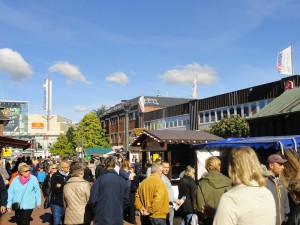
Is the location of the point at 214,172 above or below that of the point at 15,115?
below

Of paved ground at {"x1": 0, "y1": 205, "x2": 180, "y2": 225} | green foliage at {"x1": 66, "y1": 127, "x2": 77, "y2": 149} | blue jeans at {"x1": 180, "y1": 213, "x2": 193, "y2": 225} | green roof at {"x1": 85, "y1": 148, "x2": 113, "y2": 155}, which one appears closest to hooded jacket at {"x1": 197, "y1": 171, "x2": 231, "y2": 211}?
blue jeans at {"x1": 180, "y1": 213, "x2": 193, "y2": 225}

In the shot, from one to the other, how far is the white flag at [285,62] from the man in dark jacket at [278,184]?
3330 cm

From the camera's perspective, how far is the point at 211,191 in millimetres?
5180

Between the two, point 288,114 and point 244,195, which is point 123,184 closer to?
point 244,195

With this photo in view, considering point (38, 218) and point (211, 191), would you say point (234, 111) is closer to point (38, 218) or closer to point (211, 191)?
point (38, 218)

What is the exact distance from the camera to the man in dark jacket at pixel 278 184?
4522mm

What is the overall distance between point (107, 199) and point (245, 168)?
12.1ft

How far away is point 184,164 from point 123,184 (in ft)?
37.7

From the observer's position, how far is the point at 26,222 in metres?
8.45

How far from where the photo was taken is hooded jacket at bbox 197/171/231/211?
515 centimetres

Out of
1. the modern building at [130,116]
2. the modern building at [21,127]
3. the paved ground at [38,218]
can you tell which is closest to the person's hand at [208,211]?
the paved ground at [38,218]

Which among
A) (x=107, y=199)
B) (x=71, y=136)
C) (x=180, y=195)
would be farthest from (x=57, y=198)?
(x=71, y=136)

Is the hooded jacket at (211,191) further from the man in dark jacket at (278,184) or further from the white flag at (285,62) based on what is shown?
the white flag at (285,62)

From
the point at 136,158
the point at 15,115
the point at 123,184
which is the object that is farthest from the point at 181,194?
the point at 15,115
